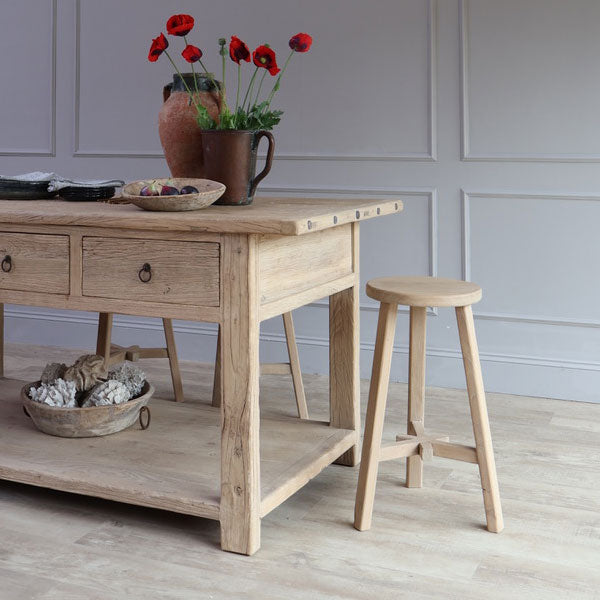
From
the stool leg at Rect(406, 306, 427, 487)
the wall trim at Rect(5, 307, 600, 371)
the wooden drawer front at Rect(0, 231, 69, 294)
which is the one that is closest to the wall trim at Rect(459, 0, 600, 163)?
the wall trim at Rect(5, 307, 600, 371)

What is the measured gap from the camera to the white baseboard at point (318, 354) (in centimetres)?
365

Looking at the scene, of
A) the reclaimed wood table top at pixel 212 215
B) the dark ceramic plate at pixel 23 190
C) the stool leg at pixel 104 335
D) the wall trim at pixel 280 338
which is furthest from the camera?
the wall trim at pixel 280 338

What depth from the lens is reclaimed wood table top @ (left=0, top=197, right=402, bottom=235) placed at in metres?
2.01

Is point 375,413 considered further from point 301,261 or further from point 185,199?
point 185,199

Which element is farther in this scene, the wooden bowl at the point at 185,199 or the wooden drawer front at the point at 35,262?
the wooden drawer front at the point at 35,262

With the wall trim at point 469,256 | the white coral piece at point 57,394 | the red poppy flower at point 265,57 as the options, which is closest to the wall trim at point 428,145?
the wall trim at point 469,256

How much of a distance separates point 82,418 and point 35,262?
0.54 m

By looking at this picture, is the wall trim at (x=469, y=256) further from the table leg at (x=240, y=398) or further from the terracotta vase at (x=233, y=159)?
the table leg at (x=240, y=398)

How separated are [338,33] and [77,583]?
271cm

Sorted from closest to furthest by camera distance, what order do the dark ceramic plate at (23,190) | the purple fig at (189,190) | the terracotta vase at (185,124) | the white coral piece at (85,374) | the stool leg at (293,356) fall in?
the purple fig at (189,190) < the terracotta vase at (185,124) < the dark ceramic plate at (23,190) < the white coral piece at (85,374) < the stool leg at (293,356)

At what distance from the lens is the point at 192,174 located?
251 centimetres

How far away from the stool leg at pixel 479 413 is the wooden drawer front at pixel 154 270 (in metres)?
0.68

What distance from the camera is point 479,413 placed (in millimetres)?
2287

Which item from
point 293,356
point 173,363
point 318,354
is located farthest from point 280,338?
point 293,356
